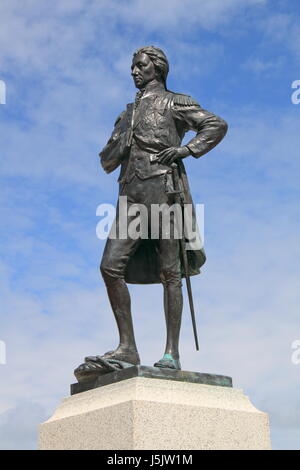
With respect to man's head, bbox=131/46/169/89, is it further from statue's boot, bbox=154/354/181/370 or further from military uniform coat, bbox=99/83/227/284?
statue's boot, bbox=154/354/181/370

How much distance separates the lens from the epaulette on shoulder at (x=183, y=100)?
938 centimetres

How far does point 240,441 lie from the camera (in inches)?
315

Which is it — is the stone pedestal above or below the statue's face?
below

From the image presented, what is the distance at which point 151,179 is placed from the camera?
8.99 metres

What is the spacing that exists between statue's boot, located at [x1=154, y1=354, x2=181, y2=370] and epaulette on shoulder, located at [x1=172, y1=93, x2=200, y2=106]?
318 centimetres

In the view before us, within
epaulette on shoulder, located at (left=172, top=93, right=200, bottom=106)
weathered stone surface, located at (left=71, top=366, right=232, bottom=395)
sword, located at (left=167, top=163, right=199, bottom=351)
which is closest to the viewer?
weathered stone surface, located at (left=71, top=366, right=232, bottom=395)

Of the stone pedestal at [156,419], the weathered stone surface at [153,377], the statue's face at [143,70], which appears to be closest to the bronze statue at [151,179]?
the statue's face at [143,70]

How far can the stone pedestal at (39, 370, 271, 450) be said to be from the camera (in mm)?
7406

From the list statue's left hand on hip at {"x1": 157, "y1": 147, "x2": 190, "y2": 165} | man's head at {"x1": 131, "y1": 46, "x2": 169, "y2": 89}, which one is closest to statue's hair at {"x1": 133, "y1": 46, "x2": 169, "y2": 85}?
man's head at {"x1": 131, "y1": 46, "x2": 169, "y2": 89}

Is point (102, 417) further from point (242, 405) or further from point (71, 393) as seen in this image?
point (242, 405)

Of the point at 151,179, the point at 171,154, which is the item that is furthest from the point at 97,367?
the point at 171,154

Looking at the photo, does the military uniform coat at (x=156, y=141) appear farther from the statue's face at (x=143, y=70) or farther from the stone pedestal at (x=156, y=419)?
the stone pedestal at (x=156, y=419)

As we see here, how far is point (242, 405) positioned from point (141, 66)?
446cm
